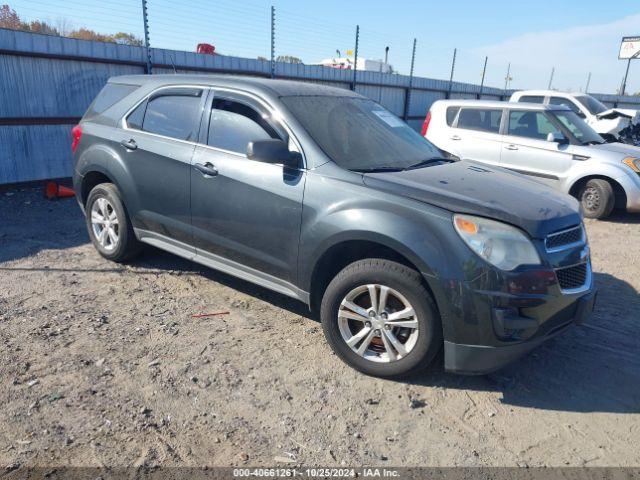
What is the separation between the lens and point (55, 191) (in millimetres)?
7660

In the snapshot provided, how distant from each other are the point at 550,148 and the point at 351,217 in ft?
19.7

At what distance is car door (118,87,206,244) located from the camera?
4137 mm

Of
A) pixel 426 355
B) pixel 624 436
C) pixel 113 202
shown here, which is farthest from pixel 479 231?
pixel 113 202

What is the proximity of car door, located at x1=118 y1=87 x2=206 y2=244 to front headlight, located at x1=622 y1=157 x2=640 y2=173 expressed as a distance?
6480 millimetres

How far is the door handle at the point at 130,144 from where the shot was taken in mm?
4477

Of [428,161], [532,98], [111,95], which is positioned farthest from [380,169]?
[532,98]

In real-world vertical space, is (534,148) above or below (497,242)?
below

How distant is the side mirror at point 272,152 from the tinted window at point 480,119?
6140mm

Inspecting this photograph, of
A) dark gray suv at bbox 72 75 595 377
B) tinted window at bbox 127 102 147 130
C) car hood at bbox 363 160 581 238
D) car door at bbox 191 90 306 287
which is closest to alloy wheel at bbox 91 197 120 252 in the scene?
dark gray suv at bbox 72 75 595 377

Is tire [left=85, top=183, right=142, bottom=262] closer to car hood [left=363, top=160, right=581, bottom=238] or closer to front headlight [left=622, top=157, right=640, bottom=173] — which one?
car hood [left=363, top=160, right=581, bottom=238]

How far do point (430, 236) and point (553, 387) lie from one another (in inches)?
52.0

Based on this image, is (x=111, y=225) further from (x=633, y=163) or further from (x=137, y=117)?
(x=633, y=163)

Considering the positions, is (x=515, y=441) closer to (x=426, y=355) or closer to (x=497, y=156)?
(x=426, y=355)

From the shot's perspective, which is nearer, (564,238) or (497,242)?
(497,242)
